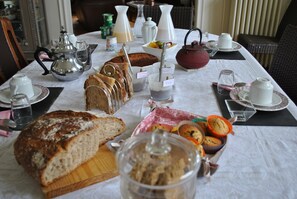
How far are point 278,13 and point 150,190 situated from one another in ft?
9.87

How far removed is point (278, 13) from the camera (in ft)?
10.2

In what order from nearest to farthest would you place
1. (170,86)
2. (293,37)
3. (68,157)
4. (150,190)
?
(150,190)
(68,157)
(170,86)
(293,37)

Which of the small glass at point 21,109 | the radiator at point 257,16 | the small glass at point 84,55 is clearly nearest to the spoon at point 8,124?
the small glass at point 21,109

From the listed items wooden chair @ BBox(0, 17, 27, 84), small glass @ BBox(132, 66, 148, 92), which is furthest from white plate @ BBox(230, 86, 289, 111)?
wooden chair @ BBox(0, 17, 27, 84)

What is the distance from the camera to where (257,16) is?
3.13 metres

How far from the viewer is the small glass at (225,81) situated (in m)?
1.27

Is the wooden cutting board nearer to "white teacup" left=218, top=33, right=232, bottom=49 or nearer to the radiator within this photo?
"white teacup" left=218, top=33, right=232, bottom=49

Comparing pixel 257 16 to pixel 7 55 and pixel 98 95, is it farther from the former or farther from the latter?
pixel 98 95

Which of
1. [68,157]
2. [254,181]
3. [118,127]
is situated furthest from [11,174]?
[254,181]

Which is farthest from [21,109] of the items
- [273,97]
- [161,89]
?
[273,97]

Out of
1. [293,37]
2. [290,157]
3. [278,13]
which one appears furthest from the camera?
[278,13]

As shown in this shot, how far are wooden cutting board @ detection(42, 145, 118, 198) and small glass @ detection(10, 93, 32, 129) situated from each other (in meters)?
0.36

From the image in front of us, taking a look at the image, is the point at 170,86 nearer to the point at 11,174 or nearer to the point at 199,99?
the point at 199,99

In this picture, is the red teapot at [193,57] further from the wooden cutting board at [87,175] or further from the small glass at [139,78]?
the wooden cutting board at [87,175]
